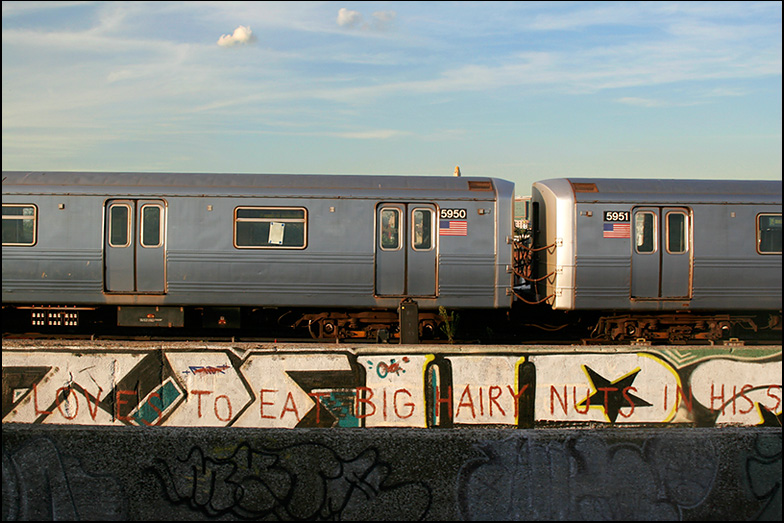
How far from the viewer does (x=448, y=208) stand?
11.3m

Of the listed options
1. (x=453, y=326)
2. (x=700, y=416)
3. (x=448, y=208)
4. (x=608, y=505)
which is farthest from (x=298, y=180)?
(x=608, y=505)

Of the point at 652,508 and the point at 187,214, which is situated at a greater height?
the point at 187,214

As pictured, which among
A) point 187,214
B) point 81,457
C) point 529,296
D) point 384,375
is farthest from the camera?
point 529,296

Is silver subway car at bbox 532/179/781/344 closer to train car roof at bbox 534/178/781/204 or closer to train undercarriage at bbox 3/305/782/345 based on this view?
train car roof at bbox 534/178/781/204

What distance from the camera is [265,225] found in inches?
445

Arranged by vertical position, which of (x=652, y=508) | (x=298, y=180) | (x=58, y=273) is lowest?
(x=652, y=508)

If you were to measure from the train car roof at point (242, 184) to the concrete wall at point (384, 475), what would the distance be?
24.0ft

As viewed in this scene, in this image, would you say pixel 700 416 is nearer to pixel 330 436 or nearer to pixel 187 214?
pixel 330 436

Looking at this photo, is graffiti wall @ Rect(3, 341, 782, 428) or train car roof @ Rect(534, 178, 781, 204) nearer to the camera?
graffiti wall @ Rect(3, 341, 782, 428)

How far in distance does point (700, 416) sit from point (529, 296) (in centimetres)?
570

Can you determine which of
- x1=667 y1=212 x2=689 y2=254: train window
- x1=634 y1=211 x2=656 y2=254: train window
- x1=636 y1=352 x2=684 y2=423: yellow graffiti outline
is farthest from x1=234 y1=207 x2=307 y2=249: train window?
x1=667 y1=212 x2=689 y2=254: train window

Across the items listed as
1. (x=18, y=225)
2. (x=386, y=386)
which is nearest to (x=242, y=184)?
(x=18, y=225)

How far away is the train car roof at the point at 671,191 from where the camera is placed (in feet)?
37.3

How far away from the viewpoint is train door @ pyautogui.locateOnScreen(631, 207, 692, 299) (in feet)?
37.4
